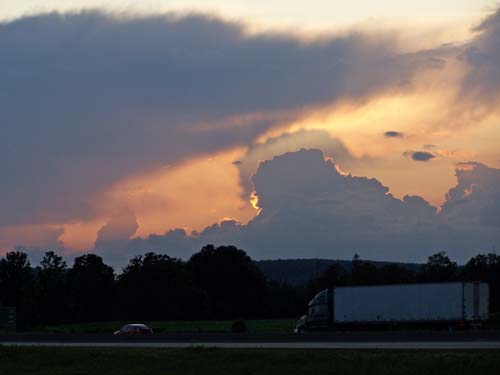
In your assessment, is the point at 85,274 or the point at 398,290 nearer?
the point at 398,290

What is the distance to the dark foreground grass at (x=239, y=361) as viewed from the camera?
3738cm

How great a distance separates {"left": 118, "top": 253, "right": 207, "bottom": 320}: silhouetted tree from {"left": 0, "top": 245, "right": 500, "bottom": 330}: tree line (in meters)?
0.16

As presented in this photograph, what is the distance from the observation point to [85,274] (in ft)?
575

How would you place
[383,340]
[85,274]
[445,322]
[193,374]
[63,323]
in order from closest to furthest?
[193,374], [383,340], [445,322], [63,323], [85,274]

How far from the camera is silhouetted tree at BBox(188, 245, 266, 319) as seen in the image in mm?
170000

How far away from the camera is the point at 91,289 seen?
17038 centimetres

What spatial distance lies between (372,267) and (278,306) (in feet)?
87.2

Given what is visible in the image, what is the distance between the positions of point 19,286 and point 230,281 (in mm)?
45087

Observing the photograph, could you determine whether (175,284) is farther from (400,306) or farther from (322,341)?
(322,341)

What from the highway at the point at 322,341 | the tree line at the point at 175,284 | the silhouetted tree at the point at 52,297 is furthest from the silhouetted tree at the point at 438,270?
the highway at the point at 322,341

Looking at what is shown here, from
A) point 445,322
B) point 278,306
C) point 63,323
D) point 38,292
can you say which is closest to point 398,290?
point 445,322

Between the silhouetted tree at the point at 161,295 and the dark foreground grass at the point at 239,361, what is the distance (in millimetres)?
98989

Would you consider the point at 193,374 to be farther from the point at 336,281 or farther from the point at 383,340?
the point at 336,281

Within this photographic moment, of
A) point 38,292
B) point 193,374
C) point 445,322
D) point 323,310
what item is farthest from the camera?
point 38,292
